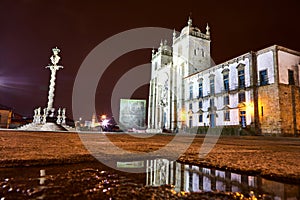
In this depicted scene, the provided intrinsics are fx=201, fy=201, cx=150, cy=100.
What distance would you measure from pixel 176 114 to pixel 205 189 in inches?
1530

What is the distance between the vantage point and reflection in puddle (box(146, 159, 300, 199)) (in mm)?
1018

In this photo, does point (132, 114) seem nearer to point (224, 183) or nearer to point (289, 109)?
point (289, 109)

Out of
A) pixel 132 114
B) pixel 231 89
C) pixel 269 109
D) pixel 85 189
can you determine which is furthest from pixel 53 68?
pixel 132 114

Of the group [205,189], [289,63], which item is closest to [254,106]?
[289,63]

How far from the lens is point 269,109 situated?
21.8 metres

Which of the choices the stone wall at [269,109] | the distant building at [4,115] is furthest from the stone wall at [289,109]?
the distant building at [4,115]

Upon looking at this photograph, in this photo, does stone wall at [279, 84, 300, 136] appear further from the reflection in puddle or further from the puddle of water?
the puddle of water

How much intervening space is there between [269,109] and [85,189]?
2477 centimetres

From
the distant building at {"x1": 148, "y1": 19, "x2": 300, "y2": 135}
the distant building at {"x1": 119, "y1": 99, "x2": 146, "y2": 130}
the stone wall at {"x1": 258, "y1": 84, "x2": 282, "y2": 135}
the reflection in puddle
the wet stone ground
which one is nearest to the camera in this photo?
the wet stone ground

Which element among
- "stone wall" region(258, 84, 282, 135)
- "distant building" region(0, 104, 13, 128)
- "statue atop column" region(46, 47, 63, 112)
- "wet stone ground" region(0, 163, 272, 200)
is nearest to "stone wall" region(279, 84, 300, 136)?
"stone wall" region(258, 84, 282, 135)

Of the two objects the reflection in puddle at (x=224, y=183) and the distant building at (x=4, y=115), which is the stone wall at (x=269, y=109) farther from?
the distant building at (x=4, y=115)

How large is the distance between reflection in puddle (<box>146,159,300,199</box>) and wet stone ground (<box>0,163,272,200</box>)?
0.07 metres

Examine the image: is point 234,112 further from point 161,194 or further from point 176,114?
point 161,194

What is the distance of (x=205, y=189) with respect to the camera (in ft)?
3.44
